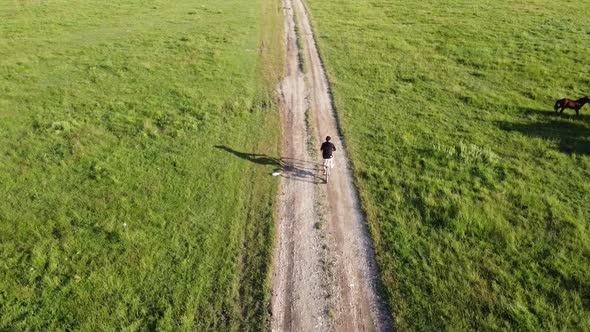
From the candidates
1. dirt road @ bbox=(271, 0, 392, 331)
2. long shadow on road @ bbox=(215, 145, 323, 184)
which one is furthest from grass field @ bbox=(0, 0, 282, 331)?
dirt road @ bbox=(271, 0, 392, 331)

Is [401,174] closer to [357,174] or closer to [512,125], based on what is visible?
[357,174]

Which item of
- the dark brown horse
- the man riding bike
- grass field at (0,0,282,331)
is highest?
the dark brown horse

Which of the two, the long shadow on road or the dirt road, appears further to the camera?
the long shadow on road

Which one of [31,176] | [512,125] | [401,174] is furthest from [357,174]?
[31,176]

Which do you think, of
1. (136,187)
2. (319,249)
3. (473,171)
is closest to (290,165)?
(319,249)

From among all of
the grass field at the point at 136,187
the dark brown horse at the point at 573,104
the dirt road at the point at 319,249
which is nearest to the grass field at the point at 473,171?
the dark brown horse at the point at 573,104

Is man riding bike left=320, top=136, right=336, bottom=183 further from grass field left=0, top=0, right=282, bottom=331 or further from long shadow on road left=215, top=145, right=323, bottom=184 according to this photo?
grass field left=0, top=0, right=282, bottom=331

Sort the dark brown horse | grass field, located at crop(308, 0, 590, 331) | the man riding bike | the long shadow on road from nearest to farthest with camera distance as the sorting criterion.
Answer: grass field, located at crop(308, 0, 590, 331), the man riding bike, the long shadow on road, the dark brown horse

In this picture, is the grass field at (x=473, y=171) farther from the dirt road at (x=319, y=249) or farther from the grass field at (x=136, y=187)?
the grass field at (x=136, y=187)
